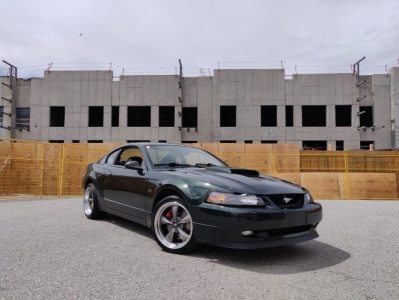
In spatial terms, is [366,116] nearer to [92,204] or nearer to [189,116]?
[189,116]

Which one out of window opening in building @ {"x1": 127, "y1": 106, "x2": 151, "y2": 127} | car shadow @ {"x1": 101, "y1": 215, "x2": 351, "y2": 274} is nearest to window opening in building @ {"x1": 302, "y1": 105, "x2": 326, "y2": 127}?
window opening in building @ {"x1": 127, "y1": 106, "x2": 151, "y2": 127}

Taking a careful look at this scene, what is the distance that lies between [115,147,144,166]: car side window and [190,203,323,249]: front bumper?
1523 millimetres

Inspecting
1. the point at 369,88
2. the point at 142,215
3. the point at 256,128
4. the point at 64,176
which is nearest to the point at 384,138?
the point at 369,88

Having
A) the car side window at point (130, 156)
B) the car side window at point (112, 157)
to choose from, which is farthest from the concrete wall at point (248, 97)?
the car side window at point (130, 156)

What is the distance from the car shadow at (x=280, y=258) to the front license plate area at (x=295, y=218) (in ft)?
1.46

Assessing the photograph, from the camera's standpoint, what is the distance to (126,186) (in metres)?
4.41

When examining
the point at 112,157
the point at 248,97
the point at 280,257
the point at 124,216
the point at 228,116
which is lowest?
the point at 280,257

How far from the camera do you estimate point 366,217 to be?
6.88 meters

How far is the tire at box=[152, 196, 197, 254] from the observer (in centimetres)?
343

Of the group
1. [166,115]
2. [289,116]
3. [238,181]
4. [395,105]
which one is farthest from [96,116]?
[395,105]

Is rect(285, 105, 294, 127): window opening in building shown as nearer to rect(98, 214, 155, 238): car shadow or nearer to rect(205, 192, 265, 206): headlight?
rect(98, 214, 155, 238): car shadow

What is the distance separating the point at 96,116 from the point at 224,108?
11917 mm

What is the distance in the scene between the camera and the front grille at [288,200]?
10.6 feet

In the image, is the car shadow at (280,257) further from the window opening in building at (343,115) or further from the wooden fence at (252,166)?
the window opening in building at (343,115)
